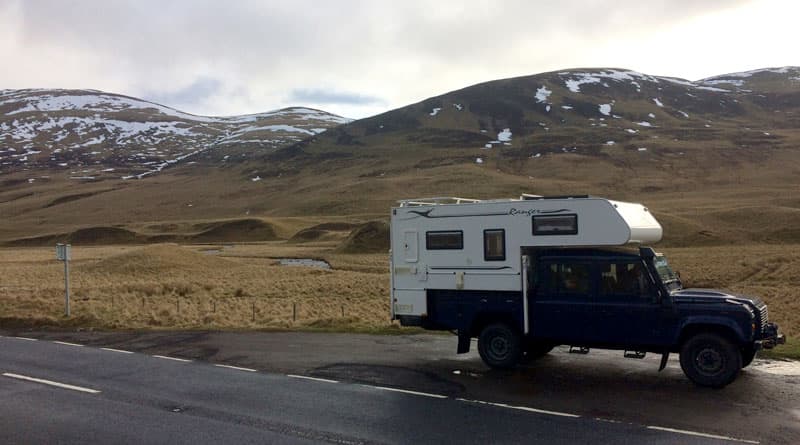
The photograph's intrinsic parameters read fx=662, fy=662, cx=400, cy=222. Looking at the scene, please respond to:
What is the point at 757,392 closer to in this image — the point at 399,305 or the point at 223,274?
the point at 399,305

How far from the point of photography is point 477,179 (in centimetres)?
11669

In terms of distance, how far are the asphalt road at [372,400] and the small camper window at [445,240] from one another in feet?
7.61

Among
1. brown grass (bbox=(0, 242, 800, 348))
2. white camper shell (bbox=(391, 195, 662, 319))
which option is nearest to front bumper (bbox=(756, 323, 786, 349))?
white camper shell (bbox=(391, 195, 662, 319))

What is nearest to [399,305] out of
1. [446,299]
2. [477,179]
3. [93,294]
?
[446,299]

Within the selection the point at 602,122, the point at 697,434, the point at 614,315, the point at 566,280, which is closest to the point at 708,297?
the point at 614,315

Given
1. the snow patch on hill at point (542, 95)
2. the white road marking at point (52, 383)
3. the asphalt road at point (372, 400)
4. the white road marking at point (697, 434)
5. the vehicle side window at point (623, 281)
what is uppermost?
the snow patch on hill at point (542, 95)

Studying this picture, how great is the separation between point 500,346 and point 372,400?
3178 mm

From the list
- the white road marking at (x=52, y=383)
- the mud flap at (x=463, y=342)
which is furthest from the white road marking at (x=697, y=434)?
the white road marking at (x=52, y=383)

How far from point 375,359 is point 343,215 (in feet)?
308

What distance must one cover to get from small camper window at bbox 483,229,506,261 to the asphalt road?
2.15 meters

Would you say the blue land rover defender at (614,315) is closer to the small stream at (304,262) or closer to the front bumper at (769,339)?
the front bumper at (769,339)

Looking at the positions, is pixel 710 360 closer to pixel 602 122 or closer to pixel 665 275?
pixel 665 275

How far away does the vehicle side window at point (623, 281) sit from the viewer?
36.6ft

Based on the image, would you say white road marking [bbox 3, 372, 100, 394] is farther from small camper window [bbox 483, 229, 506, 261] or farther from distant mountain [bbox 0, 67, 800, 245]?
distant mountain [bbox 0, 67, 800, 245]
